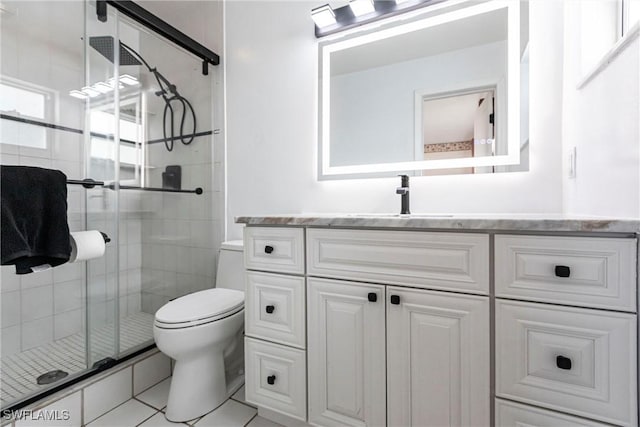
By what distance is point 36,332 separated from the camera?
1.61 metres

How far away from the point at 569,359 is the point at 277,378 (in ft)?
3.10

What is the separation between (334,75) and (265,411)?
1720mm

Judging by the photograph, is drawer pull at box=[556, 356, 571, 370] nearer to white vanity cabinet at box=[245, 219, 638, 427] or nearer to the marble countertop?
white vanity cabinet at box=[245, 219, 638, 427]

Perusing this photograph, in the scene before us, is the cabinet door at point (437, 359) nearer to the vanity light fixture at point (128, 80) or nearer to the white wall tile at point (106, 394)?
the white wall tile at point (106, 394)

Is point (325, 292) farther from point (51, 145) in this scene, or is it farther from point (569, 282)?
point (51, 145)

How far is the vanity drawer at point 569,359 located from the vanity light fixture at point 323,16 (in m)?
1.58

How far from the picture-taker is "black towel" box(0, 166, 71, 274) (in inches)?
40.6

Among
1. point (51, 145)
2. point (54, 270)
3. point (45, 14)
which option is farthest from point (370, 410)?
point (45, 14)

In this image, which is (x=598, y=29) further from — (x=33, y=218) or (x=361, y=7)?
(x=33, y=218)

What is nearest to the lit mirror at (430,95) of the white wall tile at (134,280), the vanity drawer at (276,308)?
the vanity drawer at (276,308)

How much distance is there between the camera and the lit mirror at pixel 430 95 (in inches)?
52.3

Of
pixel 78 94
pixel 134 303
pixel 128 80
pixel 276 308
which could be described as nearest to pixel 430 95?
pixel 276 308

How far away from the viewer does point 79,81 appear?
1.58 m

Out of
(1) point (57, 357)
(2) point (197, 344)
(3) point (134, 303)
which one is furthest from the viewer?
(3) point (134, 303)
